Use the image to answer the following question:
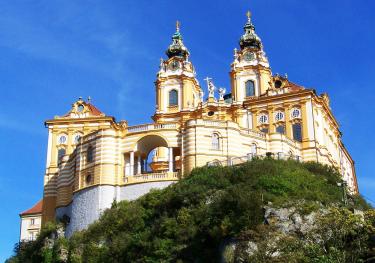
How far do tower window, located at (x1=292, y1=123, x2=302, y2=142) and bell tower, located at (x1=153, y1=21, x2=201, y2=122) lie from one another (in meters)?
14.6

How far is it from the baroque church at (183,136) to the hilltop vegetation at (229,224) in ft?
11.3

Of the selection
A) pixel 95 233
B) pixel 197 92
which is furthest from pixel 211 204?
pixel 197 92

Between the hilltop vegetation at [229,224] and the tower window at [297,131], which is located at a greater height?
the tower window at [297,131]

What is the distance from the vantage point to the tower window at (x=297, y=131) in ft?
222

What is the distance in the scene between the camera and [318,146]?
66125 millimetres

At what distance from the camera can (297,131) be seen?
68125 mm

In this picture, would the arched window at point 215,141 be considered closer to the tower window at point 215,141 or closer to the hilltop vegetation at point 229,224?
the tower window at point 215,141

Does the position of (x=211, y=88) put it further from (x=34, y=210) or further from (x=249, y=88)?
(x=34, y=210)

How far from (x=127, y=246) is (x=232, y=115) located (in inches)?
1147

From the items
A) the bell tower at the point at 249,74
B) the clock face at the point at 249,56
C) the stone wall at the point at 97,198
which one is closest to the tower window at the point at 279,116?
the bell tower at the point at 249,74

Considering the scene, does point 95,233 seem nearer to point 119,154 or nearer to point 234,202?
point 119,154

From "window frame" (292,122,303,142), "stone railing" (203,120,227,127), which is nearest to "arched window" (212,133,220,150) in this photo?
"stone railing" (203,120,227,127)

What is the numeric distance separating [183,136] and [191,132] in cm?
102

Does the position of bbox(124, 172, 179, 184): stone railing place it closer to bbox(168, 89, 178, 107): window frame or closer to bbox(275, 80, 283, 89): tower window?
bbox(275, 80, 283, 89): tower window
